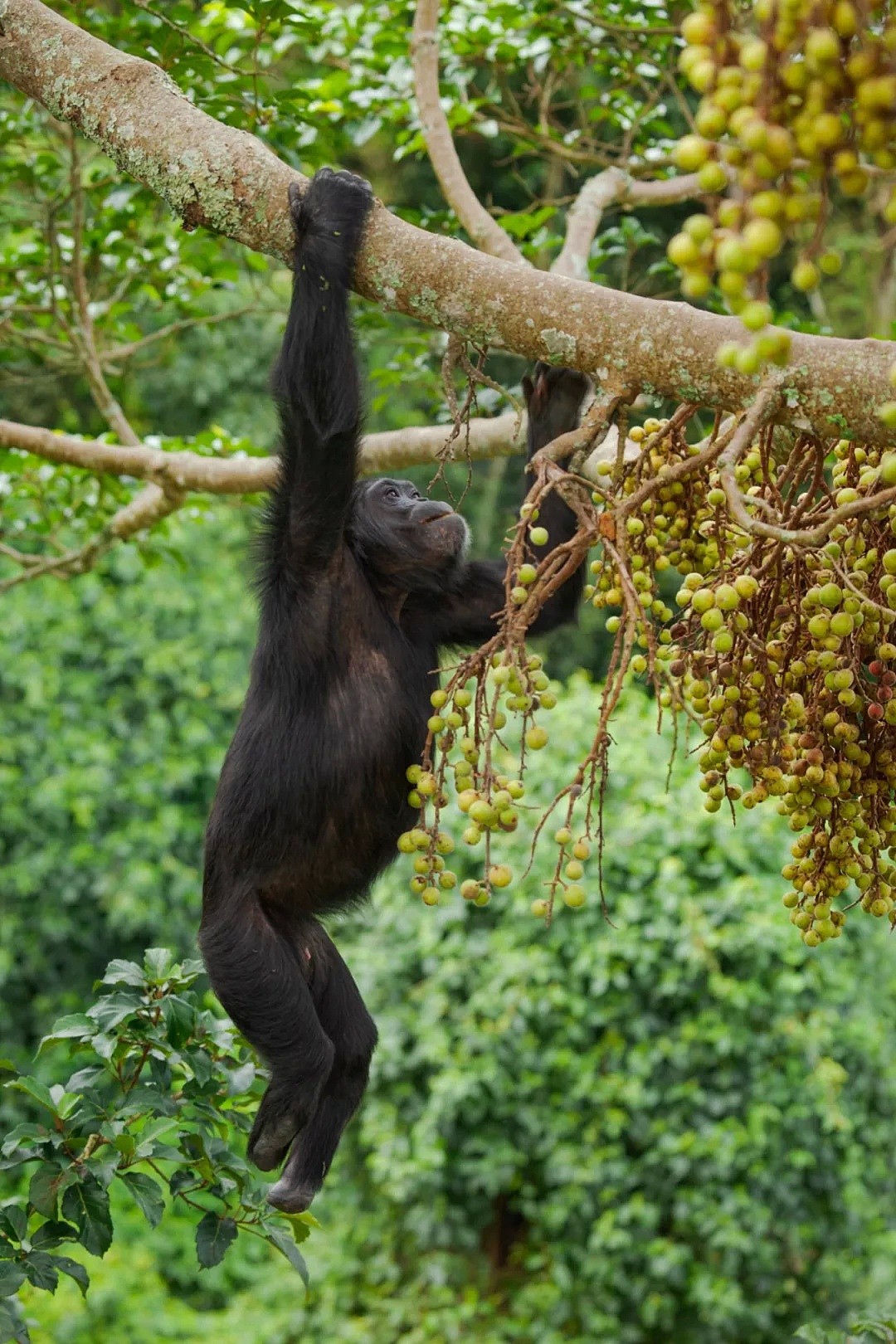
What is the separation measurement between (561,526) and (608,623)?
1.24 meters

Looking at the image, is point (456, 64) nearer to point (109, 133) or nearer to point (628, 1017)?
point (109, 133)

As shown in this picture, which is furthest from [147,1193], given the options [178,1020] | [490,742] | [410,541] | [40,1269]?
[410,541]

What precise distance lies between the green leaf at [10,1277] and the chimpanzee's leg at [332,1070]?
26.1 inches

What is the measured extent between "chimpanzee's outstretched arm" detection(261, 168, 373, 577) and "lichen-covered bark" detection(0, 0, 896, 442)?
0.04m

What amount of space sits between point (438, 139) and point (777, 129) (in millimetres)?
3064

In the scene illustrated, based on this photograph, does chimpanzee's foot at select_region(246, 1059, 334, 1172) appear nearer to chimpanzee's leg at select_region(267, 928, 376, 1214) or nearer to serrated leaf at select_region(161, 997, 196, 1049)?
chimpanzee's leg at select_region(267, 928, 376, 1214)

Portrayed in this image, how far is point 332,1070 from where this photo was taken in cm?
315

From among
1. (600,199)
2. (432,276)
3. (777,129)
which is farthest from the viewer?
(600,199)

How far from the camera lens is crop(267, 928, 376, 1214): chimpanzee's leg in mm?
3139

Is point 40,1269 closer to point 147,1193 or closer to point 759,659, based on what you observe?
point 147,1193

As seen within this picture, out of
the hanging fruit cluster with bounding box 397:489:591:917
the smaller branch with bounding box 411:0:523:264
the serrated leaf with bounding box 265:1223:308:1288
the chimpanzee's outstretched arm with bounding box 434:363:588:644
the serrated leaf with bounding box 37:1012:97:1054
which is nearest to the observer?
the hanging fruit cluster with bounding box 397:489:591:917

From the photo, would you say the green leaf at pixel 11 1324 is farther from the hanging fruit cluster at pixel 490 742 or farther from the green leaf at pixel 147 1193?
the hanging fruit cluster at pixel 490 742

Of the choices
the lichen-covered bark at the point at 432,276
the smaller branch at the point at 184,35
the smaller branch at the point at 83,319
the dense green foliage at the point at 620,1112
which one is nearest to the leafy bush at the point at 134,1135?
the lichen-covered bark at the point at 432,276

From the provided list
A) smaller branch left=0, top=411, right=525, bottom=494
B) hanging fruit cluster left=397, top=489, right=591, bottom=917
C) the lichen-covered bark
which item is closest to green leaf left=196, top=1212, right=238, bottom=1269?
hanging fruit cluster left=397, top=489, right=591, bottom=917
